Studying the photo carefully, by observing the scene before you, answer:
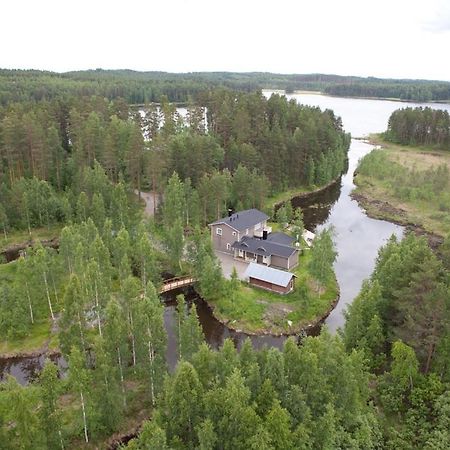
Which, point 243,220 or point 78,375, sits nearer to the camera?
point 78,375

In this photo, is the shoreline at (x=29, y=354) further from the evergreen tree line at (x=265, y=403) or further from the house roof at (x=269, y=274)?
the house roof at (x=269, y=274)

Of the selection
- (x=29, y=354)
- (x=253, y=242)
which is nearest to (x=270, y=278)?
(x=253, y=242)

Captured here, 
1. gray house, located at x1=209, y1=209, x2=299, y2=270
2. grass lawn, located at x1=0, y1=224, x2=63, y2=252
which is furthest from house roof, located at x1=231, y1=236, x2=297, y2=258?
grass lawn, located at x1=0, y1=224, x2=63, y2=252

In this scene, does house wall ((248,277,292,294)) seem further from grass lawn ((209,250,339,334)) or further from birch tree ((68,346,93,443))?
birch tree ((68,346,93,443))

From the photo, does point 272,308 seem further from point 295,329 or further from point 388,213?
point 388,213

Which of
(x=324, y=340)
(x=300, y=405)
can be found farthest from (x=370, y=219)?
(x=300, y=405)

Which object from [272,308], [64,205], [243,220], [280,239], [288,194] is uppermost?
[64,205]

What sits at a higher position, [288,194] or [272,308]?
[272,308]

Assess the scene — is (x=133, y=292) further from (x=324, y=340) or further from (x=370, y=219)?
(x=370, y=219)
